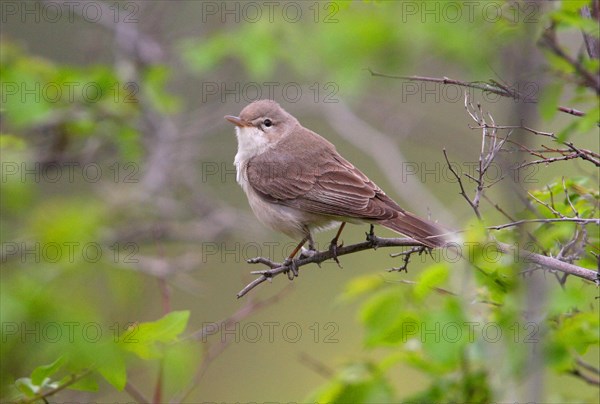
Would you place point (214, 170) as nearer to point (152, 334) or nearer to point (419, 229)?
point (419, 229)

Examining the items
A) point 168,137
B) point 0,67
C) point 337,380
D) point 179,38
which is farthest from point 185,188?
point 337,380

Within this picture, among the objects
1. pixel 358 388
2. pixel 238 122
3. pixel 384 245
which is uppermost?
pixel 238 122

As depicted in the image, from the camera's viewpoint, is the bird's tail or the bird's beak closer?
the bird's tail

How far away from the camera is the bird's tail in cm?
344

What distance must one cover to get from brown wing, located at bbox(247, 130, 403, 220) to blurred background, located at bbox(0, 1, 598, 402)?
1.67ft

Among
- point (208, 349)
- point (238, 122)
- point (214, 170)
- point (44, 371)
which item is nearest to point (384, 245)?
point (208, 349)

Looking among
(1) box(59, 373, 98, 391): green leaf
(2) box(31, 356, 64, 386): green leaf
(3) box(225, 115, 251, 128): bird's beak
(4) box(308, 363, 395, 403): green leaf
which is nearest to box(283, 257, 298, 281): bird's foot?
(4) box(308, 363, 395, 403): green leaf

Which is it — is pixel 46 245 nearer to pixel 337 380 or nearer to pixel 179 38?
pixel 337 380

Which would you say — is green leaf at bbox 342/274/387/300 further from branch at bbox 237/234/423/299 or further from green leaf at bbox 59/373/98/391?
green leaf at bbox 59/373/98/391

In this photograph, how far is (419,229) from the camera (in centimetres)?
392

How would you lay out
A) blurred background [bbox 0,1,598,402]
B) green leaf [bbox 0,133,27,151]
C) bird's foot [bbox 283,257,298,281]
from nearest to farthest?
1. blurred background [bbox 0,1,598,402]
2. bird's foot [bbox 283,257,298,281]
3. green leaf [bbox 0,133,27,151]

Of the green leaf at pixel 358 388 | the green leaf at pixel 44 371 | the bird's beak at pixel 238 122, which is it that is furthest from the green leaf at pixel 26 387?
the bird's beak at pixel 238 122

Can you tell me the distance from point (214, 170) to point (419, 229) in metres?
4.02

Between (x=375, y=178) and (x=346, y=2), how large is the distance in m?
5.71
